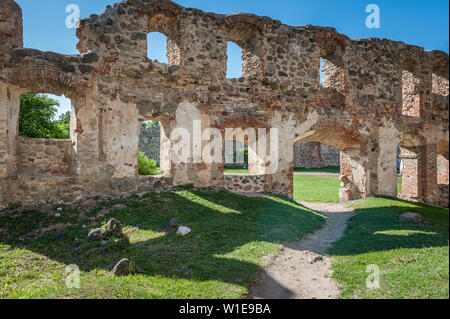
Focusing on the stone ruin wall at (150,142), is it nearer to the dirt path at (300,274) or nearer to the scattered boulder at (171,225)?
the scattered boulder at (171,225)

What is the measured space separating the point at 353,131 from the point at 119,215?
9825 mm

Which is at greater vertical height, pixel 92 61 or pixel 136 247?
pixel 92 61

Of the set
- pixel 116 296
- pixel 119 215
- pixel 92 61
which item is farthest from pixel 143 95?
pixel 116 296

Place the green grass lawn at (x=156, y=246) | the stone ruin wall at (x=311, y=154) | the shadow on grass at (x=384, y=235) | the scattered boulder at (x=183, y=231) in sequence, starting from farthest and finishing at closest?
the stone ruin wall at (x=311, y=154) < the scattered boulder at (x=183, y=231) < the shadow on grass at (x=384, y=235) < the green grass lawn at (x=156, y=246)

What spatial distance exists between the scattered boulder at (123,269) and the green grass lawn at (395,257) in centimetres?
304

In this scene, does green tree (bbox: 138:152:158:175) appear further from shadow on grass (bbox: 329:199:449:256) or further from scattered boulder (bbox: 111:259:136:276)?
scattered boulder (bbox: 111:259:136:276)

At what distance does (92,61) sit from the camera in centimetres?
945

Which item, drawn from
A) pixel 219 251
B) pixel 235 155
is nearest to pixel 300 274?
pixel 219 251

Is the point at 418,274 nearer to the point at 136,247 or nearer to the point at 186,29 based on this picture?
the point at 136,247

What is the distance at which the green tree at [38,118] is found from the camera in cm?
1395

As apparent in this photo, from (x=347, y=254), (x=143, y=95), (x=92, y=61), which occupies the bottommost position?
(x=347, y=254)

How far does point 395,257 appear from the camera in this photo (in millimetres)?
5121

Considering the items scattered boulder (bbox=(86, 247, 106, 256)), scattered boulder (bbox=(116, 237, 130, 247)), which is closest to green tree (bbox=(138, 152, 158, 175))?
scattered boulder (bbox=(116, 237, 130, 247))

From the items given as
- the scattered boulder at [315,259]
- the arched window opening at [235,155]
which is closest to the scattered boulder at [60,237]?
the scattered boulder at [315,259]
